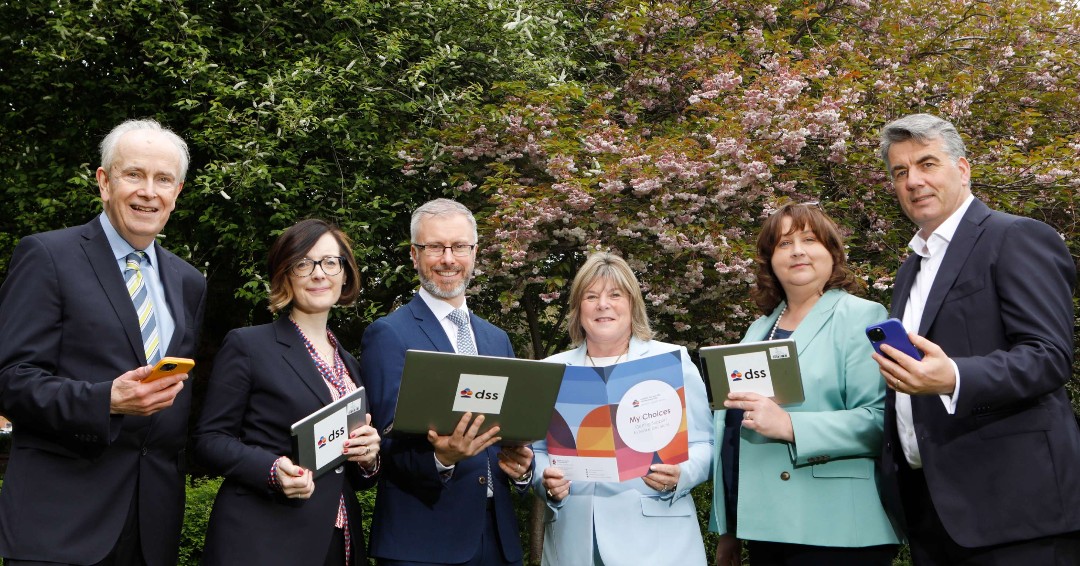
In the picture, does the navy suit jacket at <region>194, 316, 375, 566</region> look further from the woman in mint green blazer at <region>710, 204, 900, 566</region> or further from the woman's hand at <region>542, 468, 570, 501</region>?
the woman in mint green blazer at <region>710, 204, 900, 566</region>

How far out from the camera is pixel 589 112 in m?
7.04

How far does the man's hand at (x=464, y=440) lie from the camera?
3.03m

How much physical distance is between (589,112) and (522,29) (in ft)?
2.97

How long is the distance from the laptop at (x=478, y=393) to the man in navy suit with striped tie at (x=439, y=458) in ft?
0.24

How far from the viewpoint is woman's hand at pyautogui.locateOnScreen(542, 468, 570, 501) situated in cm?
324

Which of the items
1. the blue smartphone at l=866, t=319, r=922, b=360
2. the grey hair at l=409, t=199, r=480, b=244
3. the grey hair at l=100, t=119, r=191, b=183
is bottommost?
the blue smartphone at l=866, t=319, r=922, b=360

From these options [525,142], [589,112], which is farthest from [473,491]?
[589,112]

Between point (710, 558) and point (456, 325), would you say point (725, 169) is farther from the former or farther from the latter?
point (710, 558)

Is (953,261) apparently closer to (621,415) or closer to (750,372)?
(750,372)

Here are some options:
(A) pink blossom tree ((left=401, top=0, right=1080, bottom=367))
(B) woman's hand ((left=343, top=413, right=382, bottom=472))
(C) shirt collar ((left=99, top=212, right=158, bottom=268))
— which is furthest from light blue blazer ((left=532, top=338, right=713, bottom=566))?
(A) pink blossom tree ((left=401, top=0, right=1080, bottom=367))

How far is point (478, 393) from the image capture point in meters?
2.96

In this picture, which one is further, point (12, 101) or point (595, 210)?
point (12, 101)

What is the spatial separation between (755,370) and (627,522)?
80 cm

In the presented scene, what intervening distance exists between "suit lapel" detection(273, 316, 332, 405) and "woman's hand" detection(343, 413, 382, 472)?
0.67ft
